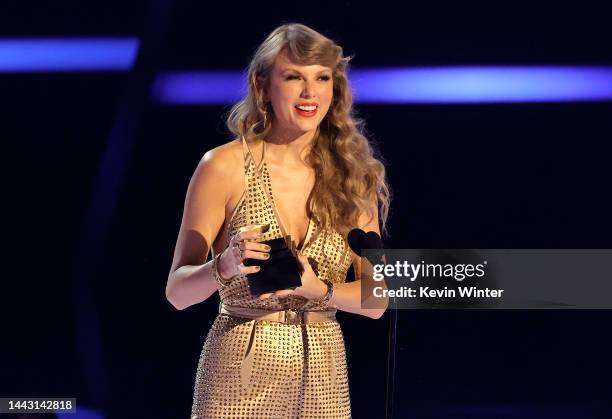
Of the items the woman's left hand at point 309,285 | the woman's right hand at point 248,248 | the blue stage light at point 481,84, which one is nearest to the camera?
the woman's right hand at point 248,248

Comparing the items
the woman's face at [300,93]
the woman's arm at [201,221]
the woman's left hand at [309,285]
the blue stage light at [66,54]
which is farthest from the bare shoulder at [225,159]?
the blue stage light at [66,54]

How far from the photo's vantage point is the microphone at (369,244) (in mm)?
1604

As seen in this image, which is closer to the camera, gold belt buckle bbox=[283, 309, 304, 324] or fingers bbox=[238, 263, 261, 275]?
fingers bbox=[238, 263, 261, 275]

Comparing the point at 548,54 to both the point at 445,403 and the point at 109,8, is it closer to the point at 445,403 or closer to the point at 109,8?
the point at 445,403

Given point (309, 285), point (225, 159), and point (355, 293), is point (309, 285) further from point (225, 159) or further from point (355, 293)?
point (225, 159)

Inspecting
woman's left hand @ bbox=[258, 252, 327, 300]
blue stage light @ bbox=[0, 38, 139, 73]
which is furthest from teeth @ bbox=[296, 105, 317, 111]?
blue stage light @ bbox=[0, 38, 139, 73]

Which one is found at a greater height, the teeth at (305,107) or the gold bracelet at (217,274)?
the teeth at (305,107)

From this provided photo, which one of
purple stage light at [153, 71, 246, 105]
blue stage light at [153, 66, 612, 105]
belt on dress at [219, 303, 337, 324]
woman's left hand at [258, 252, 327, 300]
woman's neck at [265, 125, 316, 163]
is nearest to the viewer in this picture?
woman's left hand at [258, 252, 327, 300]

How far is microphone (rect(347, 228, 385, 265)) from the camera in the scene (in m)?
1.60

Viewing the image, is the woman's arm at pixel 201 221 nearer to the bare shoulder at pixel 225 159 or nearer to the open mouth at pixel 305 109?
the bare shoulder at pixel 225 159

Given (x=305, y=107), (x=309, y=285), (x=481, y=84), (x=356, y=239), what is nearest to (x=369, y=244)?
(x=356, y=239)

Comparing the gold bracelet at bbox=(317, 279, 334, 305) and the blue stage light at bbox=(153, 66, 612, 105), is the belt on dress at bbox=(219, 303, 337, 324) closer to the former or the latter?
the gold bracelet at bbox=(317, 279, 334, 305)

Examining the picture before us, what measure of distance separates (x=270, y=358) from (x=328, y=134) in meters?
0.49

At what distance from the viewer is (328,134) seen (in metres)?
1.97
